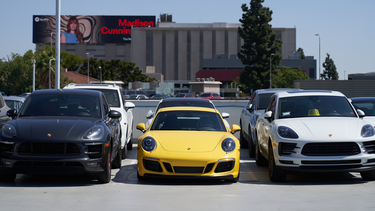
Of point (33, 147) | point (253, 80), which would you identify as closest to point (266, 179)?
point (33, 147)

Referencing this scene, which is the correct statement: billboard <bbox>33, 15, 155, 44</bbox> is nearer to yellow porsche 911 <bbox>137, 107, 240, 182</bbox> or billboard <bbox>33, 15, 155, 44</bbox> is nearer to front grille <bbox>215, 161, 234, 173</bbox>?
yellow porsche 911 <bbox>137, 107, 240, 182</bbox>

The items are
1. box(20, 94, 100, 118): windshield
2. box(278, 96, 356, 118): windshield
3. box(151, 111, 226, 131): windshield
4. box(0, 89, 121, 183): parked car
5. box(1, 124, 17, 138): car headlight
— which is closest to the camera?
box(0, 89, 121, 183): parked car

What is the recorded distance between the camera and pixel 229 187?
24.4ft

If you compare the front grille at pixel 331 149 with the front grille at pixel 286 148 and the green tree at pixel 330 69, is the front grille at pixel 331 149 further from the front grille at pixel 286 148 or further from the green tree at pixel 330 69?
the green tree at pixel 330 69

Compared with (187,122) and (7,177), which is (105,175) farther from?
(187,122)

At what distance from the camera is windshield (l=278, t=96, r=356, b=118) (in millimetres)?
8617

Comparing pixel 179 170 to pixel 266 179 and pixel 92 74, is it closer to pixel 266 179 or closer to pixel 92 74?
pixel 266 179

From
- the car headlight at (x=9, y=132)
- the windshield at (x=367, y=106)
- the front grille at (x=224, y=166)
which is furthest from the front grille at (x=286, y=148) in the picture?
the windshield at (x=367, y=106)

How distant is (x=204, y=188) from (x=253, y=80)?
62172 mm

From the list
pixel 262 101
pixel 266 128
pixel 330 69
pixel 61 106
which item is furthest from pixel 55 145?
pixel 330 69

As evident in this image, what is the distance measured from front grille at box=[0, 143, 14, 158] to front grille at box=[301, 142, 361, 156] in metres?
4.69

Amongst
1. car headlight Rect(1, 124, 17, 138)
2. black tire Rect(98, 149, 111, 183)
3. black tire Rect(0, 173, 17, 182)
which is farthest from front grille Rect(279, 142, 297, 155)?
black tire Rect(0, 173, 17, 182)

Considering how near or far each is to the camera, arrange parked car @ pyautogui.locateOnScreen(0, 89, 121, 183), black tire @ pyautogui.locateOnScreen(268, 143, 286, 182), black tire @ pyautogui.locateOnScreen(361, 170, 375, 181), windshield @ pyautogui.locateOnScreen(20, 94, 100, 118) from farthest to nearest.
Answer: windshield @ pyautogui.locateOnScreen(20, 94, 100, 118) → black tire @ pyautogui.locateOnScreen(361, 170, 375, 181) → black tire @ pyautogui.locateOnScreen(268, 143, 286, 182) → parked car @ pyautogui.locateOnScreen(0, 89, 121, 183)

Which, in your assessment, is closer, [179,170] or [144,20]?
[179,170]
